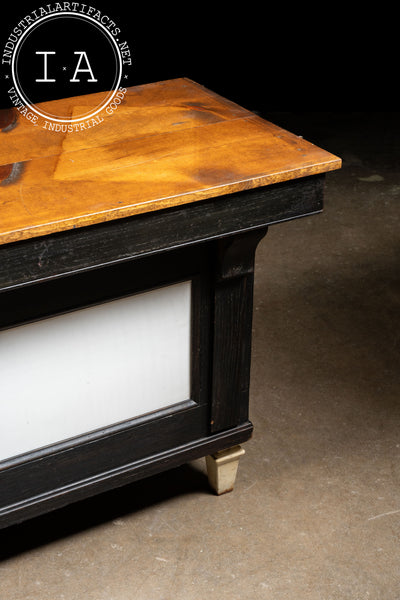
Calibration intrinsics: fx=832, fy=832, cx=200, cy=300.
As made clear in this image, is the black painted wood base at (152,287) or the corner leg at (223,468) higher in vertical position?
the black painted wood base at (152,287)

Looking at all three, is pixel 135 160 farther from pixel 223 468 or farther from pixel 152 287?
pixel 223 468

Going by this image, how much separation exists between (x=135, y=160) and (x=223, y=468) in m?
0.83

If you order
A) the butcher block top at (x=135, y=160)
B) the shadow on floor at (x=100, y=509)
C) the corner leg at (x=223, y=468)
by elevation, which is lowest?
Result: the shadow on floor at (x=100, y=509)

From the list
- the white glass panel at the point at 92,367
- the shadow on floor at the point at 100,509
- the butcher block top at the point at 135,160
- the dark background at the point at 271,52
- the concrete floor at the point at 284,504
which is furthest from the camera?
the dark background at the point at 271,52

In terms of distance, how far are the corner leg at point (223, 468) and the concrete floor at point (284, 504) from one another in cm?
3

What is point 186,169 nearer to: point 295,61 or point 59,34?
point 59,34

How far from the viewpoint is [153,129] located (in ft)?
6.10

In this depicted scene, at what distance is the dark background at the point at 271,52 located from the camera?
4570 millimetres

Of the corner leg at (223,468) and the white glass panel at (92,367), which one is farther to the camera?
the corner leg at (223,468)

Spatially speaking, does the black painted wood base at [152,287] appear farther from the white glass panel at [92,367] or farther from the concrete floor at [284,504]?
the concrete floor at [284,504]

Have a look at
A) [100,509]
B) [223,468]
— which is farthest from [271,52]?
[100,509]

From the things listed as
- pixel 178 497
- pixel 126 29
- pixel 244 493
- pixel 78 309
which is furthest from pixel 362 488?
pixel 126 29

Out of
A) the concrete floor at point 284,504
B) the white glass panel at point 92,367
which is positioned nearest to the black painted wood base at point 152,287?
the white glass panel at point 92,367

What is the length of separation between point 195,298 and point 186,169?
11.7 inches
